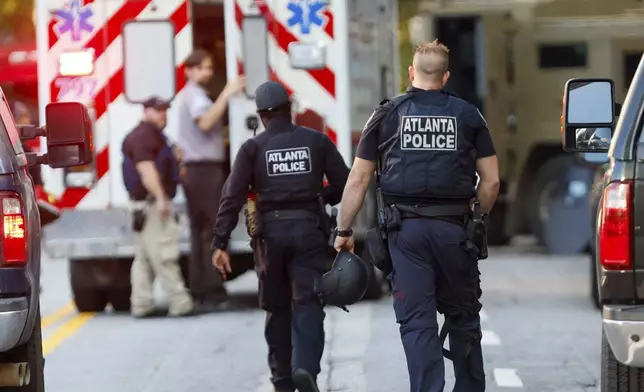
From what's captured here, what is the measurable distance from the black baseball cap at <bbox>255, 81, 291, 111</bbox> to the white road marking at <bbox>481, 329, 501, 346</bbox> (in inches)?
114

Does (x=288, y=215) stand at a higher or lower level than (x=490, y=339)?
higher

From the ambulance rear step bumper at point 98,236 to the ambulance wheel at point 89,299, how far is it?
0.54m

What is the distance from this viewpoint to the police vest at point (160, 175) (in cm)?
1393

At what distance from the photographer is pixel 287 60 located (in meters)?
14.0

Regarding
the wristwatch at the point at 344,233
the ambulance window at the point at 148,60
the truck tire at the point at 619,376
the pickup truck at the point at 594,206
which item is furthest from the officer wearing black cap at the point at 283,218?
the ambulance window at the point at 148,60

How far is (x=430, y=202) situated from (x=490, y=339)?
4.29m

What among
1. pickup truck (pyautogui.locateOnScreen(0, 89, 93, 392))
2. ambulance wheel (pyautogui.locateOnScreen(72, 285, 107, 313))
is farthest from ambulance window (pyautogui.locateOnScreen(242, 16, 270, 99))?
pickup truck (pyautogui.locateOnScreen(0, 89, 93, 392))

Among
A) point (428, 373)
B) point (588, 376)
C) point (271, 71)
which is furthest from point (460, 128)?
point (271, 71)

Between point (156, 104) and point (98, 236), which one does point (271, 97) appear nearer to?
point (156, 104)

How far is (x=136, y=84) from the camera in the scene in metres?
14.3

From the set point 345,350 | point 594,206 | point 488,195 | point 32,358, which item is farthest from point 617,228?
point 594,206

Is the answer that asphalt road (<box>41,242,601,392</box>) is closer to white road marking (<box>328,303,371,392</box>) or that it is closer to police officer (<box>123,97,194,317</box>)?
white road marking (<box>328,303,371,392</box>)

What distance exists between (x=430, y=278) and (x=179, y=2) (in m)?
6.89

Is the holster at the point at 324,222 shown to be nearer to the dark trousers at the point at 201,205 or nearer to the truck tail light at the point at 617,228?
the truck tail light at the point at 617,228
